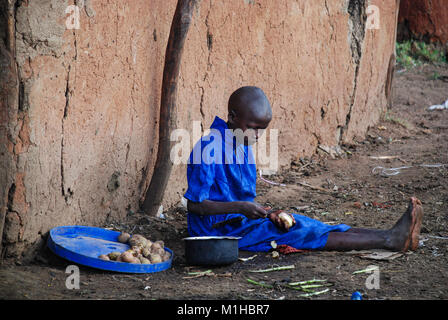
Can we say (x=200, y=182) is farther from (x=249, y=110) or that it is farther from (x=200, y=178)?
(x=249, y=110)

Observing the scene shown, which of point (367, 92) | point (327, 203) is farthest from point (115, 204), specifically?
point (367, 92)

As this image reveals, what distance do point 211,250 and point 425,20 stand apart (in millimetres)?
9008

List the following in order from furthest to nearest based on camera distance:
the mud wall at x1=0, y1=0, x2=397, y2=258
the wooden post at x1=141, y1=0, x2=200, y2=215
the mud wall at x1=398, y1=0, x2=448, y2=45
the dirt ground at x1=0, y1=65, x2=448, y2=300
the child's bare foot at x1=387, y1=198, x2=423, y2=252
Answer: the mud wall at x1=398, y1=0, x2=448, y2=45, the wooden post at x1=141, y1=0, x2=200, y2=215, the child's bare foot at x1=387, y1=198, x2=423, y2=252, the mud wall at x1=0, y1=0, x2=397, y2=258, the dirt ground at x1=0, y1=65, x2=448, y2=300

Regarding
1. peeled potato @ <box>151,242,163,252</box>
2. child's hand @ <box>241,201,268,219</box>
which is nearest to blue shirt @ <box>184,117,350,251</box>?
child's hand @ <box>241,201,268,219</box>

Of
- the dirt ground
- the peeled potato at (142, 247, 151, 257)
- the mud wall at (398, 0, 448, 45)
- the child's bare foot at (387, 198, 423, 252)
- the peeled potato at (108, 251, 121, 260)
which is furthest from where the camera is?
the mud wall at (398, 0, 448, 45)

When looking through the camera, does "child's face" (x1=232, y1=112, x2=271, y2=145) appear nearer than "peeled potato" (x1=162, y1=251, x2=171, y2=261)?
No

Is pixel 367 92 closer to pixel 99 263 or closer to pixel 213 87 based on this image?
pixel 213 87

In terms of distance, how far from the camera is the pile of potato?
3.23m

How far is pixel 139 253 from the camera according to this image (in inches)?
133

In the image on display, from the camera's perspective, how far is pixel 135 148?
13.5ft

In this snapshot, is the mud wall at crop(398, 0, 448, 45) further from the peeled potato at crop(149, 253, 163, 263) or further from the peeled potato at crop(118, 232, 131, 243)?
the peeled potato at crop(149, 253, 163, 263)

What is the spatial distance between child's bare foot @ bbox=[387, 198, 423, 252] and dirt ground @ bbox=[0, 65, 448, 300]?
0.08 metres

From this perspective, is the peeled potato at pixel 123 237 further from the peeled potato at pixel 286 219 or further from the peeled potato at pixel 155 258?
the peeled potato at pixel 286 219

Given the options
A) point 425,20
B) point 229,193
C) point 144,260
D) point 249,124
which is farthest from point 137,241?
point 425,20
